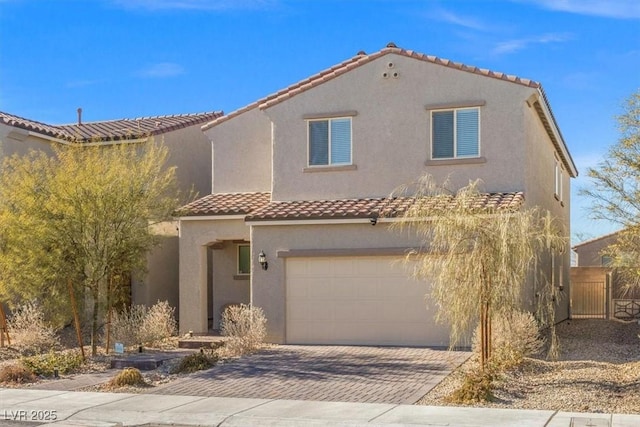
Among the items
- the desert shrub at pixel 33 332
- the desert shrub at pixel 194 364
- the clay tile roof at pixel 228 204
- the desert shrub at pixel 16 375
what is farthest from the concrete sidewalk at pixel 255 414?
the clay tile roof at pixel 228 204

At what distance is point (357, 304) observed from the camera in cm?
2039

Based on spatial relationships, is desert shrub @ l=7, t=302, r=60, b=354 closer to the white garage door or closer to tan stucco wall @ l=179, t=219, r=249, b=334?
tan stucco wall @ l=179, t=219, r=249, b=334

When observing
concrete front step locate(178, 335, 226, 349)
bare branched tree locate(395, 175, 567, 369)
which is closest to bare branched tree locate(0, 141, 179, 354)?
concrete front step locate(178, 335, 226, 349)

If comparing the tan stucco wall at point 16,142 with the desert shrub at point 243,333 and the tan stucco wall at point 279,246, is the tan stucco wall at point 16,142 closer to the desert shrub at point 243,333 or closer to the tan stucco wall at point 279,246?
the tan stucco wall at point 279,246

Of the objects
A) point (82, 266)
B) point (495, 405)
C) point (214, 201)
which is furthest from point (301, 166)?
point (495, 405)

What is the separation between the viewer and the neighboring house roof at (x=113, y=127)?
82.7ft

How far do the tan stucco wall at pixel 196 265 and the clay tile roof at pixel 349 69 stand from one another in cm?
343

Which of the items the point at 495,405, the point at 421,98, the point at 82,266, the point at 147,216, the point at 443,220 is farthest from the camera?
the point at 421,98

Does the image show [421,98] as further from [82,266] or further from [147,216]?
[82,266]

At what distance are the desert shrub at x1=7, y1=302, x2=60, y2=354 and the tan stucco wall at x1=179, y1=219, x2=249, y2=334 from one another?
154 inches

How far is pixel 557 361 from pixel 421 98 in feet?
25.2

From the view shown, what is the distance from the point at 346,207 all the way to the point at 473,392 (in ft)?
28.4

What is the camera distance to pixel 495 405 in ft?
41.4

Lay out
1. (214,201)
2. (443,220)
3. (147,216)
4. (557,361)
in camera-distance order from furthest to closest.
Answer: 1. (214,201)
2. (147,216)
3. (557,361)
4. (443,220)
